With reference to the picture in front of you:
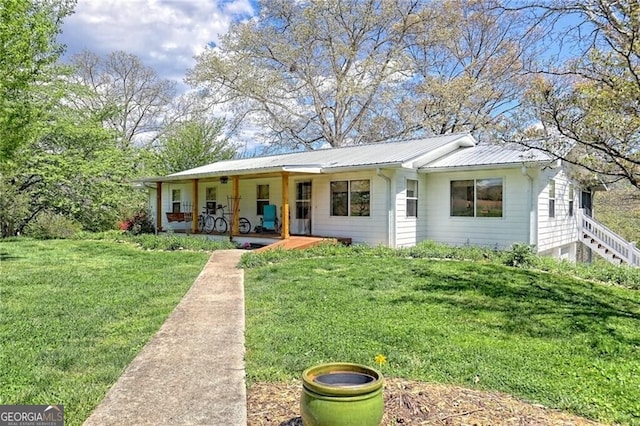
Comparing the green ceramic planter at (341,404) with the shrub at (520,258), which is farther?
the shrub at (520,258)

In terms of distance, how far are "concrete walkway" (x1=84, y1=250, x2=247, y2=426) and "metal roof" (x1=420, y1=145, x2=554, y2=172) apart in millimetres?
8830

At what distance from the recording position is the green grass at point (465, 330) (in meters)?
3.73

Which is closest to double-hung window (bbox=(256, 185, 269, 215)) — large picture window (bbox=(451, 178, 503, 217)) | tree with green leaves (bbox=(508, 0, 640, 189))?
large picture window (bbox=(451, 178, 503, 217))

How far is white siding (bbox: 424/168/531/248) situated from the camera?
12312mm

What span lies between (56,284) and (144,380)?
17.6ft

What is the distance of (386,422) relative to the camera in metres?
2.95

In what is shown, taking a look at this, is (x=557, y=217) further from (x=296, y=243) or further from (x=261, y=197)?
(x=261, y=197)

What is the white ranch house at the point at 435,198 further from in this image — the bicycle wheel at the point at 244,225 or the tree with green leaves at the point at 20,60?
the tree with green leaves at the point at 20,60

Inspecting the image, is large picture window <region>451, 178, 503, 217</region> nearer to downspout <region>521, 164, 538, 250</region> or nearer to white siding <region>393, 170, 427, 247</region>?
downspout <region>521, 164, 538, 250</region>

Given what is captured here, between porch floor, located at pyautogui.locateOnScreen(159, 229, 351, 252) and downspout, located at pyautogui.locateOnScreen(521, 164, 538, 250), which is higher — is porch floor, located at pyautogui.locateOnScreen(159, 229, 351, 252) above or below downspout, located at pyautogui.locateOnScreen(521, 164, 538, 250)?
below

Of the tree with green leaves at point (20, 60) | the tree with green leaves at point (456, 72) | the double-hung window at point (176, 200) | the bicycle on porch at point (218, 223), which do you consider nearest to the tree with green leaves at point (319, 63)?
the tree with green leaves at point (456, 72)

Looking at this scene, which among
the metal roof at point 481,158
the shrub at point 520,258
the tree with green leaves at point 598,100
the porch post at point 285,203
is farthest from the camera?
the porch post at point 285,203

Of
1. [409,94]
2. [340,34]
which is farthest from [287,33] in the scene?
[409,94]

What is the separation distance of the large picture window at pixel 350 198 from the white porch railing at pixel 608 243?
8412mm
